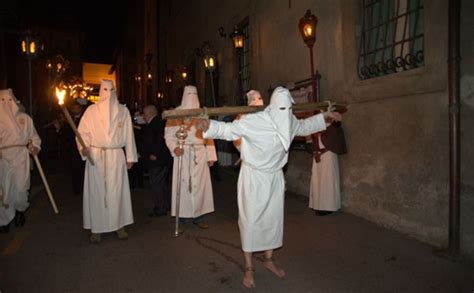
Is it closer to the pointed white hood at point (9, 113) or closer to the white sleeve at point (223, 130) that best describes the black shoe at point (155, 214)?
the pointed white hood at point (9, 113)

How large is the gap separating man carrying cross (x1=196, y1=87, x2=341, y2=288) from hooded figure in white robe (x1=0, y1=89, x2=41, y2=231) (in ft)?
13.4

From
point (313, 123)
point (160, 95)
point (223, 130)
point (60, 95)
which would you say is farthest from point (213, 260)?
point (160, 95)

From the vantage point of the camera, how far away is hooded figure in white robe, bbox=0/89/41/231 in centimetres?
614

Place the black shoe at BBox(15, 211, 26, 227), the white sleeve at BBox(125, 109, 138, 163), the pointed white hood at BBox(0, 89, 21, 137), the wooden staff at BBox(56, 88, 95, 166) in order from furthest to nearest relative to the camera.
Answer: the black shoe at BBox(15, 211, 26, 227) → the pointed white hood at BBox(0, 89, 21, 137) → the white sleeve at BBox(125, 109, 138, 163) → the wooden staff at BBox(56, 88, 95, 166)

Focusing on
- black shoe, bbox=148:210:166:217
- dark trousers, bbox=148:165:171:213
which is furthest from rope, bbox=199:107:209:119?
black shoe, bbox=148:210:166:217

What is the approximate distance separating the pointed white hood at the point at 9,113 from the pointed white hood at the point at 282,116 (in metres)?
4.61

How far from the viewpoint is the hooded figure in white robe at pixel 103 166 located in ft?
18.7

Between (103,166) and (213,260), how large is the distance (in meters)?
2.26

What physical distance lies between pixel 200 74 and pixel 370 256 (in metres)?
13.9

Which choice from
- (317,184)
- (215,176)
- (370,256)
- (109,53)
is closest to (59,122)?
(215,176)

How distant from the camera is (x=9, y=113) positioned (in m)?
6.26

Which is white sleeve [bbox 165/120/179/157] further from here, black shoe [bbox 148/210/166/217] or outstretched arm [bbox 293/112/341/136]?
outstretched arm [bbox 293/112/341/136]

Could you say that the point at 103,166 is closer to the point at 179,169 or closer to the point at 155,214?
the point at 179,169

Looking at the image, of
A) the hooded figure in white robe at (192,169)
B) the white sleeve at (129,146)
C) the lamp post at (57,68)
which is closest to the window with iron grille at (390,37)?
the hooded figure in white robe at (192,169)
